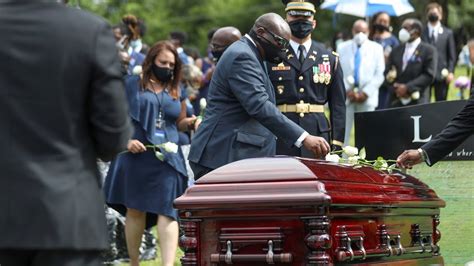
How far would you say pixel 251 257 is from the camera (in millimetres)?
6492

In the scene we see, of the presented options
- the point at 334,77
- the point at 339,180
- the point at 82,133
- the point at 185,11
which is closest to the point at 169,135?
the point at 334,77

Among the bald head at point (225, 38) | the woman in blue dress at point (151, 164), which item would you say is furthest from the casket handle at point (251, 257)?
the bald head at point (225, 38)

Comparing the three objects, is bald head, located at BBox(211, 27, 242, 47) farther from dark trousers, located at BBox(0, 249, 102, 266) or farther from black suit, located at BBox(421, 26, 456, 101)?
black suit, located at BBox(421, 26, 456, 101)

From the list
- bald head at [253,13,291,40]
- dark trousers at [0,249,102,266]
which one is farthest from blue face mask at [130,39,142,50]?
dark trousers at [0,249,102,266]

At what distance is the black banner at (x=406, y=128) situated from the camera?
365 inches

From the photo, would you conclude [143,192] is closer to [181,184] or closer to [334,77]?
[181,184]

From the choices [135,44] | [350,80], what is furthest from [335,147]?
[350,80]

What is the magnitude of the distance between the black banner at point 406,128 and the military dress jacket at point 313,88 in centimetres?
Answer: 25

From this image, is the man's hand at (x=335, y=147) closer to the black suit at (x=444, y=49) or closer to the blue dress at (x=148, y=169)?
the blue dress at (x=148, y=169)

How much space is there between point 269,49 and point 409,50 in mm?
8817

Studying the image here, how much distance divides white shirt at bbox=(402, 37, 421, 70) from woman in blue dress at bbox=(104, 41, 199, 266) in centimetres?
701

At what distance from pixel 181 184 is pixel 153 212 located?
377 mm

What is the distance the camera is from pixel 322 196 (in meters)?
6.34

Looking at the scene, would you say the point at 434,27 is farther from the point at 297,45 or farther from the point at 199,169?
the point at 199,169
